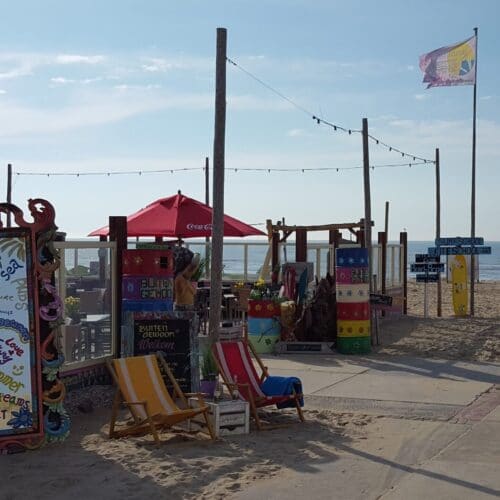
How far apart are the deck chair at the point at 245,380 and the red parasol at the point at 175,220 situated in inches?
259

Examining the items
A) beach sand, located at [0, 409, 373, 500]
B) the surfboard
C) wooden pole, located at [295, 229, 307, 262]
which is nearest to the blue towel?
beach sand, located at [0, 409, 373, 500]

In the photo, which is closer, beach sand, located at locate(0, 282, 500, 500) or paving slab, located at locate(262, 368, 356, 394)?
beach sand, located at locate(0, 282, 500, 500)

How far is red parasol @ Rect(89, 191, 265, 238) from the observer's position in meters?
15.8

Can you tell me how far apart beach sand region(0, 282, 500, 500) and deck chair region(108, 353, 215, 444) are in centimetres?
13

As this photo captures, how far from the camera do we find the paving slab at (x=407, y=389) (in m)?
10.1

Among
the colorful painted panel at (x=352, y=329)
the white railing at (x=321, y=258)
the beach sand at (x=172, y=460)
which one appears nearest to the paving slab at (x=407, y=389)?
the beach sand at (x=172, y=460)

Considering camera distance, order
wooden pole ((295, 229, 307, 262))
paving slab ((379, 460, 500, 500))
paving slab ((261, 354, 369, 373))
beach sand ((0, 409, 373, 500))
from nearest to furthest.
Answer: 1. paving slab ((379, 460, 500, 500))
2. beach sand ((0, 409, 373, 500))
3. paving slab ((261, 354, 369, 373))
4. wooden pole ((295, 229, 307, 262))

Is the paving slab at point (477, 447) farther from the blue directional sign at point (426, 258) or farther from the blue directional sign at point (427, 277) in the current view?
the blue directional sign at point (426, 258)

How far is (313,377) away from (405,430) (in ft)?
11.5

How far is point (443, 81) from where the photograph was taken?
22188 mm

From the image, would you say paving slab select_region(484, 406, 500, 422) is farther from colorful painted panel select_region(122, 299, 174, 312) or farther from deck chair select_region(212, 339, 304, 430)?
colorful painted panel select_region(122, 299, 174, 312)

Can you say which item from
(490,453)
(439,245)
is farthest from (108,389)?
→ (439,245)

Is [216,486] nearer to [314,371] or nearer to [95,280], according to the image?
[95,280]

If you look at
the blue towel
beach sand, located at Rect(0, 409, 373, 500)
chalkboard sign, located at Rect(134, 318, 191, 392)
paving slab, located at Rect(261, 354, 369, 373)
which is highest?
chalkboard sign, located at Rect(134, 318, 191, 392)
